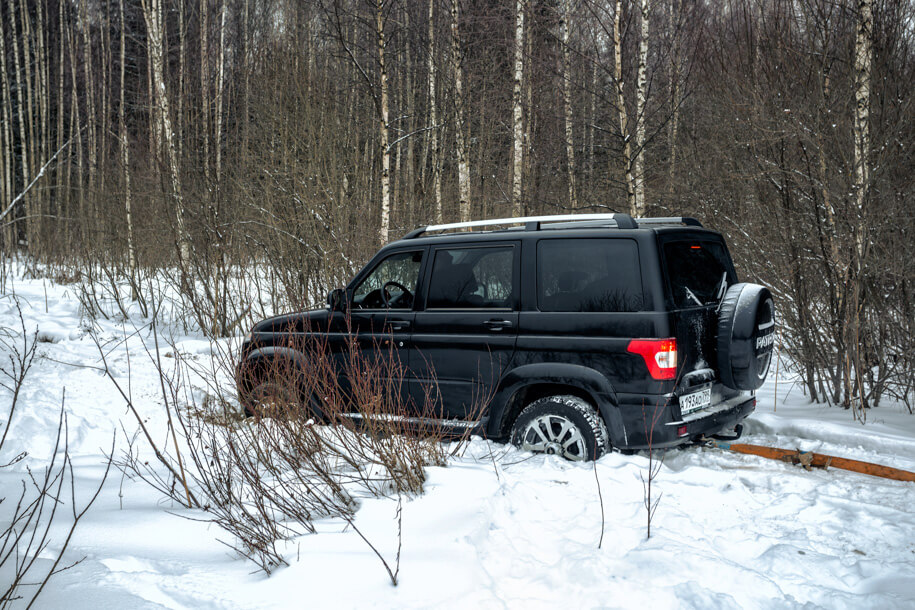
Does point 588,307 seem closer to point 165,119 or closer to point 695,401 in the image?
point 695,401

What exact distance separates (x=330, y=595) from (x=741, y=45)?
334 inches

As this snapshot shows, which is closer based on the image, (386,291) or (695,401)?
(695,401)

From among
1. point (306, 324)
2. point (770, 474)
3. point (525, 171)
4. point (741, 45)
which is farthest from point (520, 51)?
point (770, 474)

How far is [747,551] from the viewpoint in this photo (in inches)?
132

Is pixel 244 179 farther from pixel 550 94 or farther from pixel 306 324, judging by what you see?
pixel 550 94

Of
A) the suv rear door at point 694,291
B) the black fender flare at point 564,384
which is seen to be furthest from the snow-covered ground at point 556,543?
the suv rear door at point 694,291

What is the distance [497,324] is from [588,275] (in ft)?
2.44

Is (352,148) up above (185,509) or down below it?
above

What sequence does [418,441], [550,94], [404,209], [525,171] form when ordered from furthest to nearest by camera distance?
1. [550,94]
2. [525,171]
3. [404,209]
4. [418,441]

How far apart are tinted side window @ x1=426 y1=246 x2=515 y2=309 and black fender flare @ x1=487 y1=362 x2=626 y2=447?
1.75 ft

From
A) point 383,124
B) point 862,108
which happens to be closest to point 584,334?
point 862,108

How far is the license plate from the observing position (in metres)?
4.27

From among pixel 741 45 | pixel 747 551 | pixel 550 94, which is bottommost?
pixel 747 551

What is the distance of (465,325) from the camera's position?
16.2 ft
